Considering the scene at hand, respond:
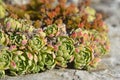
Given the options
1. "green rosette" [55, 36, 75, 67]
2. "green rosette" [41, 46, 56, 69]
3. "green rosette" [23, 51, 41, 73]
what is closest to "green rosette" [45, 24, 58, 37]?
"green rosette" [55, 36, 75, 67]

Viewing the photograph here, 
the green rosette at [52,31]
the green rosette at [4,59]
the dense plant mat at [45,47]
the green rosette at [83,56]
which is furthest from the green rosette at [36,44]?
the green rosette at [83,56]

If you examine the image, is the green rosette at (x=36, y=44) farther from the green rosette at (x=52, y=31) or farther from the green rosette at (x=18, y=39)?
the green rosette at (x=52, y=31)

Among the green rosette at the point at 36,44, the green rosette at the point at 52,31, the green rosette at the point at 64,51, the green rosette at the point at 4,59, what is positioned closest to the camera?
the green rosette at the point at 4,59

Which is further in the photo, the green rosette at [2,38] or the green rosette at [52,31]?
the green rosette at [52,31]

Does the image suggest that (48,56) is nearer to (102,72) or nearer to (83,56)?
(83,56)

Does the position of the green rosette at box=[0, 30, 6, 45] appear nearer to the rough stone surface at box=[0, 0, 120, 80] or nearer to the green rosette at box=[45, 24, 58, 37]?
the rough stone surface at box=[0, 0, 120, 80]

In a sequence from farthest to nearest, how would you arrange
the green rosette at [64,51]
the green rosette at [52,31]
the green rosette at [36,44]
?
1. the green rosette at [52,31]
2. the green rosette at [64,51]
3. the green rosette at [36,44]
